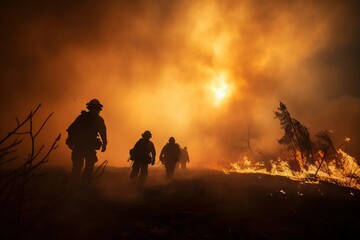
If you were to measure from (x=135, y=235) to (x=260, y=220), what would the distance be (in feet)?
8.41

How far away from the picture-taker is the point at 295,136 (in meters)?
33.5

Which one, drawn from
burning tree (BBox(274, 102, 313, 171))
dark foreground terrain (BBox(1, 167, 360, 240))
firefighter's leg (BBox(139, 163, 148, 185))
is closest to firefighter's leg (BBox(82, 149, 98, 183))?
dark foreground terrain (BBox(1, 167, 360, 240))

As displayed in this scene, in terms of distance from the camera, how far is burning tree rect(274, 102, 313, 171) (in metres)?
31.7

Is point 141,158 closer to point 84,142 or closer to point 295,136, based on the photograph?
point 84,142

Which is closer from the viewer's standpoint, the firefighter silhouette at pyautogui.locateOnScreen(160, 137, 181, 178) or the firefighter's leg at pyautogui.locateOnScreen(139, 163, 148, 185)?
the firefighter's leg at pyautogui.locateOnScreen(139, 163, 148, 185)

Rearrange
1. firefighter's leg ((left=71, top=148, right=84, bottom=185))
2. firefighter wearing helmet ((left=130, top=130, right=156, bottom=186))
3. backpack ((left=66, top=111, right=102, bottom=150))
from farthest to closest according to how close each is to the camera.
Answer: firefighter wearing helmet ((left=130, top=130, right=156, bottom=186)), backpack ((left=66, top=111, right=102, bottom=150)), firefighter's leg ((left=71, top=148, right=84, bottom=185))

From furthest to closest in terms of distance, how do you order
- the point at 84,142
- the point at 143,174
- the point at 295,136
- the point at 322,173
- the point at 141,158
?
the point at 295,136 < the point at 322,173 < the point at 141,158 < the point at 143,174 < the point at 84,142

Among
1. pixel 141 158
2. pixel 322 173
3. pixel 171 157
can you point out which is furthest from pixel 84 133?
pixel 322 173

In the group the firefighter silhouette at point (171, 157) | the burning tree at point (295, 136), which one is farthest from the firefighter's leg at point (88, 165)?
the burning tree at point (295, 136)

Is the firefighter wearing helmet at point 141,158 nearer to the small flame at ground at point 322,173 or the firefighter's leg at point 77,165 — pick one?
the firefighter's leg at point 77,165

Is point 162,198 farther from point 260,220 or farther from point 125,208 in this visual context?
point 260,220

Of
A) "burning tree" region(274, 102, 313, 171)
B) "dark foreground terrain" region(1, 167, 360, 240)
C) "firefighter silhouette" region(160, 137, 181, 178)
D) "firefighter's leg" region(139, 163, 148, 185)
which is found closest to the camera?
"dark foreground terrain" region(1, 167, 360, 240)

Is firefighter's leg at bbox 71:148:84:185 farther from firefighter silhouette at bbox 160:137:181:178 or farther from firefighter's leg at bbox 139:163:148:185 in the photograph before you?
firefighter silhouette at bbox 160:137:181:178

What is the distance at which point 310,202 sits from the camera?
7.40 m
